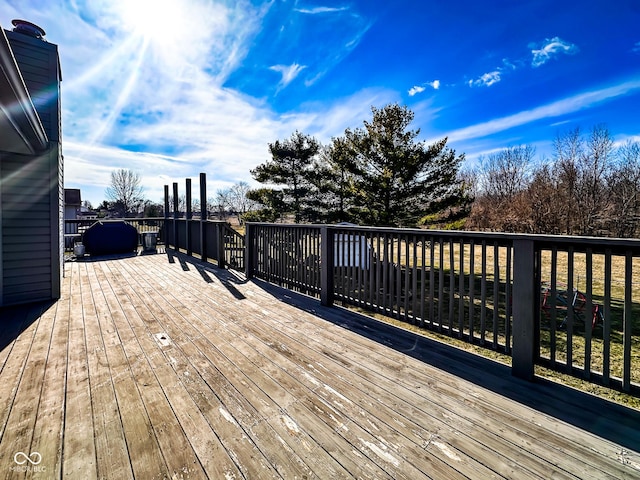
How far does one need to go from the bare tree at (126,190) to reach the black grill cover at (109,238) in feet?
86.1

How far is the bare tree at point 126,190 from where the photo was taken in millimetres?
31062

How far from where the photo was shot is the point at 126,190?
104ft

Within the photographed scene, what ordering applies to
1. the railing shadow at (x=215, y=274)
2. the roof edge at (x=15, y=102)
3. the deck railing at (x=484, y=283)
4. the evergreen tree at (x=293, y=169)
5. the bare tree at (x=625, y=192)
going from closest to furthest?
the roof edge at (x=15, y=102)
the deck railing at (x=484, y=283)
the railing shadow at (x=215, y=274)
the evergreen tree at (x=293, y=169)
the bare tree at (x=625, y=192)

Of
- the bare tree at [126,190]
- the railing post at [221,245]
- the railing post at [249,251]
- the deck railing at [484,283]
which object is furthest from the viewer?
the bare tree at [126,190]

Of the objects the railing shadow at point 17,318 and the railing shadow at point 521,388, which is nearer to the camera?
the railing shadow at point 521,388

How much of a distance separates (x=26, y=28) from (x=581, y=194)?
75.5ft

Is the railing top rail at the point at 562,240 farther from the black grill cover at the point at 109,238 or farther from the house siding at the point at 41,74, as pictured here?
the black grill cover at the point at 109,238

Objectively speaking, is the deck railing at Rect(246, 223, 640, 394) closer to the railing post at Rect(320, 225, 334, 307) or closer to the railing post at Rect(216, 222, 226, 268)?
the railing post at Rect(320, 225, 334, 307)

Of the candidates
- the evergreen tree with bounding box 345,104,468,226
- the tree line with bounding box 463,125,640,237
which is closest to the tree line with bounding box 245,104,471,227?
the evergreen tree with bounding box 345,104,468,226

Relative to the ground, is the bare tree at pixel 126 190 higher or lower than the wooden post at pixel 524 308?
higher

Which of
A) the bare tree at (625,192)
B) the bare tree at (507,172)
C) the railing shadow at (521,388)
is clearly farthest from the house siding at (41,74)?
the bare tree at (507,172)

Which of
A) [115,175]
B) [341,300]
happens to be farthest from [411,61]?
[115,175]

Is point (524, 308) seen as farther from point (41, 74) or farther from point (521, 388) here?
point (41, 74)

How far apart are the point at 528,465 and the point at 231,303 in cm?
333
